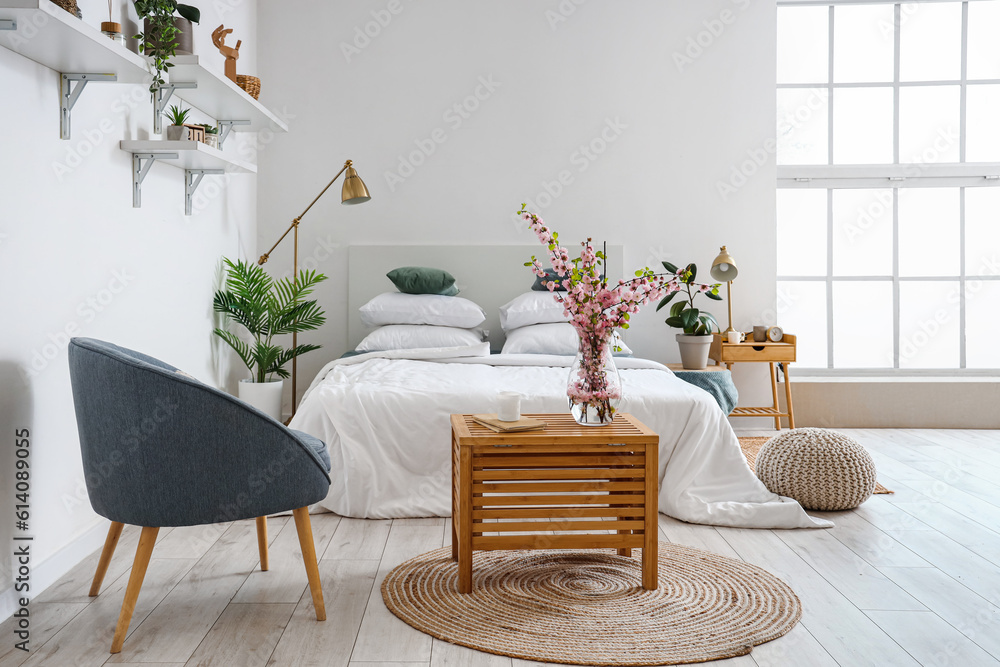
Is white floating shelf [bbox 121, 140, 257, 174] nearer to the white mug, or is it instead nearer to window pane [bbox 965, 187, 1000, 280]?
the white mug

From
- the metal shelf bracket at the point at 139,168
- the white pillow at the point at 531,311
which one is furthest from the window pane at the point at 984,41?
the metal shelf bracket at the point at 139,168

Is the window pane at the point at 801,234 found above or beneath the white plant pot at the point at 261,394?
above

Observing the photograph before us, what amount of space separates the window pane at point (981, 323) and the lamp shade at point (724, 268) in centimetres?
180

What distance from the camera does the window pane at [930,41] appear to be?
4941 millimetres

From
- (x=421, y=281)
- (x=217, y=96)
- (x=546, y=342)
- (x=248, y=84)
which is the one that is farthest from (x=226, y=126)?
(x=546, y=342)

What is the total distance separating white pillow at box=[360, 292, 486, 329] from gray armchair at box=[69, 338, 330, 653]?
2243mm

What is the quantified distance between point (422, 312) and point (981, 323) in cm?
365

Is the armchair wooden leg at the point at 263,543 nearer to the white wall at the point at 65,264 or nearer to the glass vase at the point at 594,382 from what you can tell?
the white wall at the point at 65,264

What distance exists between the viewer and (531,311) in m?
4.25

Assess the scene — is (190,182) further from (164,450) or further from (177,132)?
(164,450)

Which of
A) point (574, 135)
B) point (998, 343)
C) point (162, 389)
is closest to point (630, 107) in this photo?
point (574, 135)

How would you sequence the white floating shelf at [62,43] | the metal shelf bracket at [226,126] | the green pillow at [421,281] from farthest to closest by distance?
1. the green pillow at [421,281]
2. the metal shelf bracket at [226,126]
3. the white floating shelf at [62,43]

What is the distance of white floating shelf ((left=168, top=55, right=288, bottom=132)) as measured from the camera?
2.82 metres

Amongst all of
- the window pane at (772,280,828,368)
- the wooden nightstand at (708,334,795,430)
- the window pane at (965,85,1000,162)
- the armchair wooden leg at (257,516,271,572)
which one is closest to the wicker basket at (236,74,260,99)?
the armchair wooden leg at (257,516,271,572)
